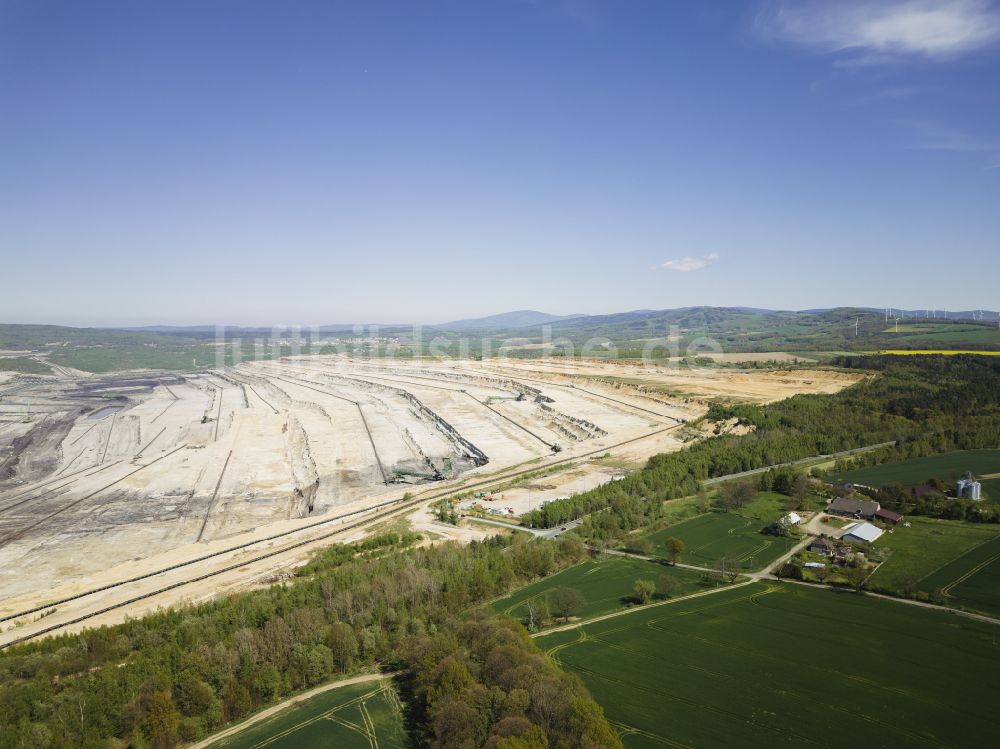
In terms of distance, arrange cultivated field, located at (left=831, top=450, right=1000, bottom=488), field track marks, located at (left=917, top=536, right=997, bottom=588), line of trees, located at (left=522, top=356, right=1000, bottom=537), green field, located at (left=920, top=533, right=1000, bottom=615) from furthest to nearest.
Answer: cultivated field, located at (left=831, top=450, right=1000, bottom=488) → line of trees, located at (left=522, top=356, right=1000, bottom=537) → field track marks, located at (left=917, top=536, right=997, bottom=588) → green field, located at (left=920, top=533, right=1000, bottom=615)

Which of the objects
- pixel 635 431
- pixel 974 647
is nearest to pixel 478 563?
pixel 974 647

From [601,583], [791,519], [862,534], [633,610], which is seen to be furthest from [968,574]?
[601,583]

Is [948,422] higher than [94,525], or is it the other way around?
[948,422]

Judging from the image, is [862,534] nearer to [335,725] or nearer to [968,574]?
[968,574]

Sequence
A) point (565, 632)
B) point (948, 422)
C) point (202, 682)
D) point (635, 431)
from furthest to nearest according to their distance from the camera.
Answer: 1. point (635, 431)
2. point (948, 422)
3. point (565, 632)
4. point (202, 682)

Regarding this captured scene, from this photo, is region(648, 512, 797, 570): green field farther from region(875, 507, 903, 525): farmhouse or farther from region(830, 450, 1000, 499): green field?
region(830, 450, 1000, 499): green field

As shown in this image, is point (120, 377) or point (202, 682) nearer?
point (202, 682)

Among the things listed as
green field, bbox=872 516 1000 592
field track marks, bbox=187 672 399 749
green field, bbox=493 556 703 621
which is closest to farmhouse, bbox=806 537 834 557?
green field, bbox=872 516 1000 592

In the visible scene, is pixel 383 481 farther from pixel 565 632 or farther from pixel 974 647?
pixel 974 647
